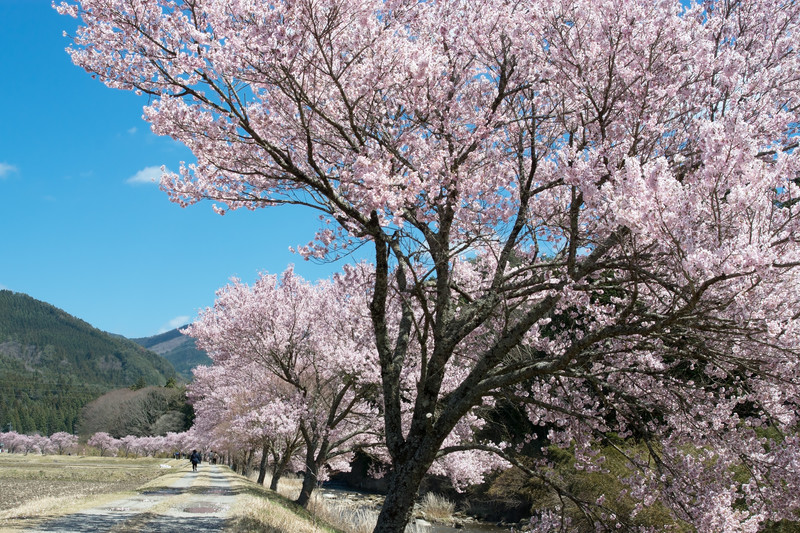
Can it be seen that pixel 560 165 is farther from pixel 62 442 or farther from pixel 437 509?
pixel 62 442

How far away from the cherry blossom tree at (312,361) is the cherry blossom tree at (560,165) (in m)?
6.98

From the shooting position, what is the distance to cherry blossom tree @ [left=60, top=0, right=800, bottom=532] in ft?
14.7

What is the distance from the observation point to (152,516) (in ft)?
43.1

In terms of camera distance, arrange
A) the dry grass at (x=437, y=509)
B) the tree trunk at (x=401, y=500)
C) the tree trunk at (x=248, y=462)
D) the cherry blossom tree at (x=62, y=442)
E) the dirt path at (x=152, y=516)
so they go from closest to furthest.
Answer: the tree trunk at (x=401, y=500), the dirt path at (x=152, y=516), the dry grass at (x=437, y=509), the tree trunk at (x=248, y=462), the cherry blossom tree at (x=62, y=442)

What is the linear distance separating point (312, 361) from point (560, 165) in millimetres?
12585

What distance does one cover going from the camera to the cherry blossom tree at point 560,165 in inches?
176

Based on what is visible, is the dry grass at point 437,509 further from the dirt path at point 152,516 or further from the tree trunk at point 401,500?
the tree trunk at point 401,500

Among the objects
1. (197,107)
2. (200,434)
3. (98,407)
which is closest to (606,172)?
(197,107)

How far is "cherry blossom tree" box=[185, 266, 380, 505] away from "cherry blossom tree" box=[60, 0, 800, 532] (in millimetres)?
6977

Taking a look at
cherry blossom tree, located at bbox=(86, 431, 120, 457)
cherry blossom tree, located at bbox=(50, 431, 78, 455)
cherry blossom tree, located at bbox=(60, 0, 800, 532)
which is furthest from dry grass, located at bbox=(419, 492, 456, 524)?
cherry blossom tree, located at bbox=(50, 431, 78, 455)

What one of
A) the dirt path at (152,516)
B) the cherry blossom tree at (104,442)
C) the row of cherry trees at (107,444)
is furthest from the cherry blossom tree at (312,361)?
the cherry blossom tree at (104,442)

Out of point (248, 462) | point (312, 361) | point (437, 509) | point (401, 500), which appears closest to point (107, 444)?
point (248, 462)

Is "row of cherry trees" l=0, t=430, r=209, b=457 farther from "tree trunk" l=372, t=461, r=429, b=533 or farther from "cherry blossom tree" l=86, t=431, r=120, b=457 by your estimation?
"tree trunk" l=372, t=461, r=429, b=533

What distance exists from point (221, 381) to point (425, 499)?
12917 millimetres
